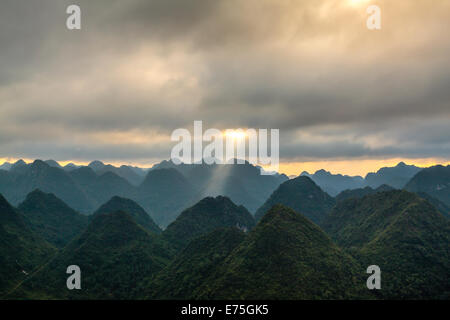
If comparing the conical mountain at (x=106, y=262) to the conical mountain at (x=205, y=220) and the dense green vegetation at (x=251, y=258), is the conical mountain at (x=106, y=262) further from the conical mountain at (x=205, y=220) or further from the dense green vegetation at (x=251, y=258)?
the conical mountain at (x=205, y=220)

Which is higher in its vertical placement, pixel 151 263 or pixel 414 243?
pixel 414 243

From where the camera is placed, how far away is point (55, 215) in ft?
612

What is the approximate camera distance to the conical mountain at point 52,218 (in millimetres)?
167688

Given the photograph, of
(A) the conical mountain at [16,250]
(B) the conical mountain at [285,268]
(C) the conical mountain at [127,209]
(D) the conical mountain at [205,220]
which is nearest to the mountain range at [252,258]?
(B) the conical mountain at [285,268]

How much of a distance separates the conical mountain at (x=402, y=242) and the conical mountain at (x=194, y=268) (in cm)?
4351

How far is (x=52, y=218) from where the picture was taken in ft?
601

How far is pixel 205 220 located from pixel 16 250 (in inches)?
3200

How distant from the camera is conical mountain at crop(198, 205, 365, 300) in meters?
70.7

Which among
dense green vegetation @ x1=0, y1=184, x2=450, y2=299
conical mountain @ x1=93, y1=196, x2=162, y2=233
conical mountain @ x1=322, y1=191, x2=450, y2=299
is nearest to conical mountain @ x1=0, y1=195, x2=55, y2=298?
dense green vegetation @ x1=0, y1=184, x2=450, y2=299

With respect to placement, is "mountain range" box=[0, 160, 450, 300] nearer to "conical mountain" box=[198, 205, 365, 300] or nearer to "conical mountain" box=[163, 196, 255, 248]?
"conical mountain" box=[198, 205, 365, 300]
